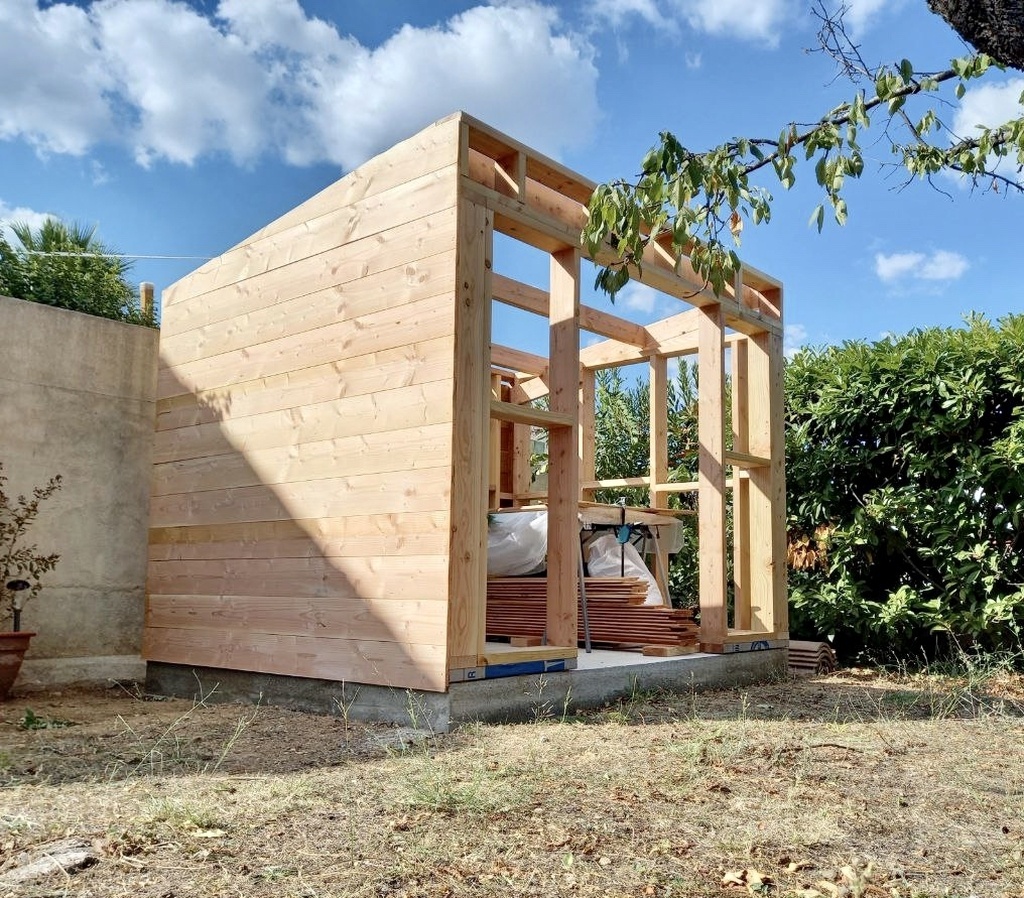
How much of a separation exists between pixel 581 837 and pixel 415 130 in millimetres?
4331

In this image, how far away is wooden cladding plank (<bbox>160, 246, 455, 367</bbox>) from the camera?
5.37 metres

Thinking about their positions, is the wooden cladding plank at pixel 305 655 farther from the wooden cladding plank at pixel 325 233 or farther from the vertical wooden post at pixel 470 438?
the wooden cladding plank at pixel 325 233

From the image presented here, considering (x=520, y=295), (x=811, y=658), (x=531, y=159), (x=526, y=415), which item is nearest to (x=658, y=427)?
(x=520, y=295)

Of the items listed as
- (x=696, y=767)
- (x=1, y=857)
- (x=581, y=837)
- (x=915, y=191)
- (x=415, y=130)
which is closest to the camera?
(x=1, y=857)

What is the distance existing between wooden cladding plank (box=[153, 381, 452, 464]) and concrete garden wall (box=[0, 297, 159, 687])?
0.40m

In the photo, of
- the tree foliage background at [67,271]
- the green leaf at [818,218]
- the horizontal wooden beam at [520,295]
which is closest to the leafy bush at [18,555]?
the horizontal wooden beam at [520,295]

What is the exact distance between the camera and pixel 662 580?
8.15 m

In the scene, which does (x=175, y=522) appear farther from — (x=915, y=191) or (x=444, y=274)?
(x=915, y=191)

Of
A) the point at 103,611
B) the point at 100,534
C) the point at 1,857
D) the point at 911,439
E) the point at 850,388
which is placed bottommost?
the point at 1,857

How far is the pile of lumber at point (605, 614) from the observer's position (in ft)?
23.5

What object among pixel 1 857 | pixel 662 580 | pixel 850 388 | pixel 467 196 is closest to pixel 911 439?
pixel 850 388

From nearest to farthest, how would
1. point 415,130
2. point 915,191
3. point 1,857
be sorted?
point 1,857 < point 915,191 < point 415,130

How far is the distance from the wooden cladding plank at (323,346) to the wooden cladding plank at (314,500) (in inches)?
32.4

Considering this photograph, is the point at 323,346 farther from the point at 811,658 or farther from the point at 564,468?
the point at 811,658
